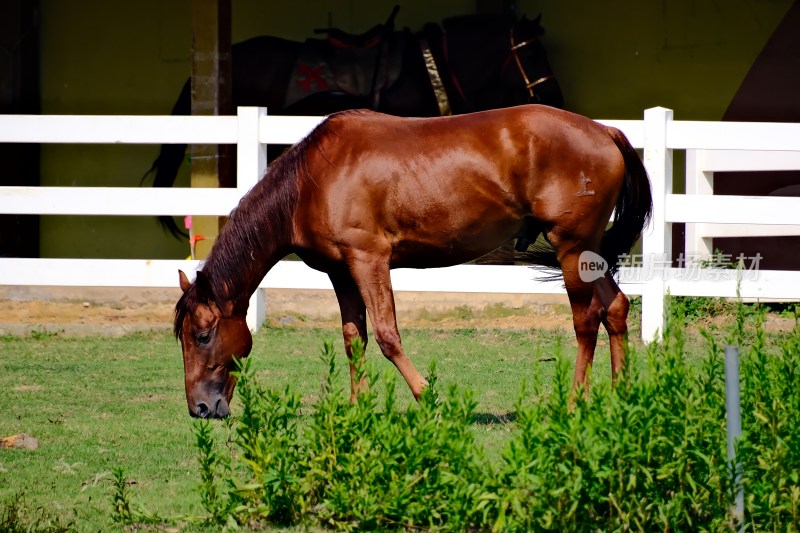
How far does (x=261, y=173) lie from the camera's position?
9.35 meters

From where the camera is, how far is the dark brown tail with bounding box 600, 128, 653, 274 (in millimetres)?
6352

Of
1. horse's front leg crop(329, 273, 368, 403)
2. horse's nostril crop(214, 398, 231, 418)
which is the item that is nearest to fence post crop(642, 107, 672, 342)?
horse's front leg crop(329, 273, 368, 403)

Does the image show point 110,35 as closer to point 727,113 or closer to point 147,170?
point 147,170

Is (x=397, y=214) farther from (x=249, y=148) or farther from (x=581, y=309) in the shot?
(x=249, y=148)

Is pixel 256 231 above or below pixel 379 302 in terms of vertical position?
above

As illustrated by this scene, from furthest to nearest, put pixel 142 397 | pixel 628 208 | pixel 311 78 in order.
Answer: pixel 311 78 < pixel 142 397 < pixel 628 208

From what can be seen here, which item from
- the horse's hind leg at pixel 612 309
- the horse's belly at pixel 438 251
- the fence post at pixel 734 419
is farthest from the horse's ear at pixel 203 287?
the fence post at pixel 734 419

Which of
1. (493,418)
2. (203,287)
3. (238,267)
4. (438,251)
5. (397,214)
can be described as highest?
(397,214)

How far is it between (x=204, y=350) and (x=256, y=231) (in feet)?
2.34

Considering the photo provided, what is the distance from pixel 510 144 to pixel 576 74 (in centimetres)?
537

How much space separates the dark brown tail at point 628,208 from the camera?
20.8 feet

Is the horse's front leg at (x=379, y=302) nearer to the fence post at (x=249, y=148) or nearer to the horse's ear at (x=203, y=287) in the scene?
the horse's ear at (x=203, y=287)

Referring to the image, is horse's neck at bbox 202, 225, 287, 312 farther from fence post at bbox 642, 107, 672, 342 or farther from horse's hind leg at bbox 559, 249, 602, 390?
fence post at bbox 642, 107, 672, 342

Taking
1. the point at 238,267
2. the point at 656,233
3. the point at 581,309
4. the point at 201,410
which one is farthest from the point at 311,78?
the point at 201,410
